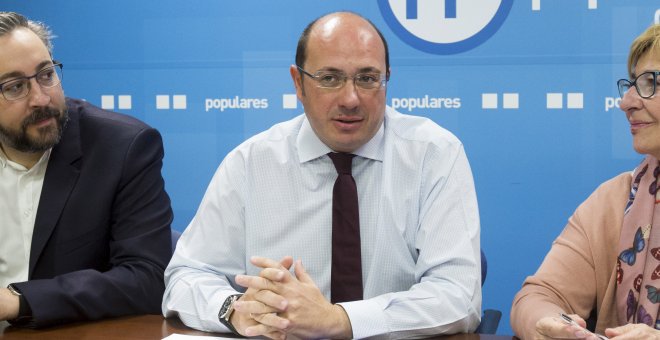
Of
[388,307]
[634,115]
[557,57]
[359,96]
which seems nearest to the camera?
[388,307]

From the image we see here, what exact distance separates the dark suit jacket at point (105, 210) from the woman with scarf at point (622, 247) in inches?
44.2

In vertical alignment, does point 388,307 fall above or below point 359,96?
below

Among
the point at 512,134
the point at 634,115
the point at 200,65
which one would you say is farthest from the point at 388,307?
the point at 200,65

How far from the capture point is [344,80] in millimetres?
2225

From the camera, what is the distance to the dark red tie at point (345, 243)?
86.4 inches

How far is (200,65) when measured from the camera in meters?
3.65

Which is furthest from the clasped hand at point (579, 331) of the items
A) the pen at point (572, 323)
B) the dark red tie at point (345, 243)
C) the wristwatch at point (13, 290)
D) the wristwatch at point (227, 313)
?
the wristwatch at point (13, 290)

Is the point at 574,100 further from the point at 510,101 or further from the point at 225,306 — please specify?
the point at 225,306

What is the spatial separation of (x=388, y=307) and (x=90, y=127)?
1234mm

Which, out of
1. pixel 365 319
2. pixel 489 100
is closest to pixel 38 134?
pixel 365 319

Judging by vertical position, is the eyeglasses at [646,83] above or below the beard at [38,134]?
above

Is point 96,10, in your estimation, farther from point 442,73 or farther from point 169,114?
point 442,73

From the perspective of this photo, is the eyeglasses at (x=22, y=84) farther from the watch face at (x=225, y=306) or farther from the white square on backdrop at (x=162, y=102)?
the white square on backdrop at (x=162, y=102)

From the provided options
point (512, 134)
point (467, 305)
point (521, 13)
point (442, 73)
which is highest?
point (521, 13)
